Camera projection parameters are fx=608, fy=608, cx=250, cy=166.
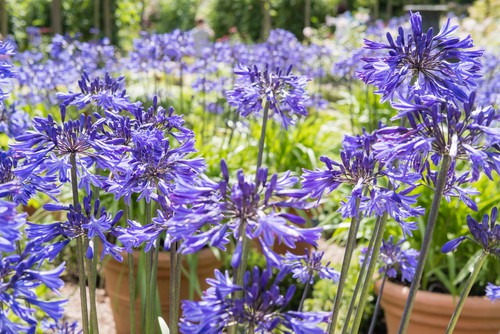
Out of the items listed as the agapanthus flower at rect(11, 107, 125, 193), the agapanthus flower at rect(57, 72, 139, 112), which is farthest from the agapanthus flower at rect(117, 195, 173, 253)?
the agapanthus flower at rect(57, 72, 139, 112)

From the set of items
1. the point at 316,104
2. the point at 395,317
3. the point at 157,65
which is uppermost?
the point at 157,65

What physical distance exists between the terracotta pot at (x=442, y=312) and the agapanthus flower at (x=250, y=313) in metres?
2.29

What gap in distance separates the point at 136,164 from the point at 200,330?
52 cm

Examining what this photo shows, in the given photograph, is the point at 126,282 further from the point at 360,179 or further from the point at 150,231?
the point at 360,179

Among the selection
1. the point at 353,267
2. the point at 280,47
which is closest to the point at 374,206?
the point at 353,267

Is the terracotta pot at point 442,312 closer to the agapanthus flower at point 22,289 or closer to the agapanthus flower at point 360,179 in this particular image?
the agapanthus flower at point 360,179

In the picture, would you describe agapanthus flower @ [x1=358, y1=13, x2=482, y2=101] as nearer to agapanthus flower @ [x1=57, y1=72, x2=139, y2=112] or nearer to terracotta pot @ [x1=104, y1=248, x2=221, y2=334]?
agapanthus flower @ [x1=57, y1=72, x2=139, y2=112]

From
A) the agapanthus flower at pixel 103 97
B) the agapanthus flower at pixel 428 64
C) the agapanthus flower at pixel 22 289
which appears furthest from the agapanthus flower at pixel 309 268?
the agapanthus flower at pixel 22 289

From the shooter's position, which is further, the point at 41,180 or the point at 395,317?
the point at 395,317

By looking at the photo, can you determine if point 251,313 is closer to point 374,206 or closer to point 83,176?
point 374,206

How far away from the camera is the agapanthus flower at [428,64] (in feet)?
4.84

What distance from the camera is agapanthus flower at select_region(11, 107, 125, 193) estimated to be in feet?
4.67

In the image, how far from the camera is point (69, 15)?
53.3 ft

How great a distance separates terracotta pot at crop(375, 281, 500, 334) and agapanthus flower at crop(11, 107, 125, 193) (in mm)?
2210
